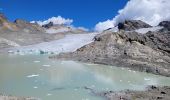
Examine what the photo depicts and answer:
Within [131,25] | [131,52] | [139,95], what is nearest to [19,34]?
[131,25]

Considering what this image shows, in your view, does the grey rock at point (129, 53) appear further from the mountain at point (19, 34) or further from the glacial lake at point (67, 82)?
the mountain at point (19, 34)

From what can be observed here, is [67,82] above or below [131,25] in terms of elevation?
below

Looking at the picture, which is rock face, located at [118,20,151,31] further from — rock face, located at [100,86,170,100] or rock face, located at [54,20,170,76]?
rock face, located at [100,86,170,100]

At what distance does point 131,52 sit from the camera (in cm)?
3500

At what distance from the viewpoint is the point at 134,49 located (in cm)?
3578

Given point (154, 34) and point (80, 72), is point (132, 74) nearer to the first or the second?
point (80, 72)

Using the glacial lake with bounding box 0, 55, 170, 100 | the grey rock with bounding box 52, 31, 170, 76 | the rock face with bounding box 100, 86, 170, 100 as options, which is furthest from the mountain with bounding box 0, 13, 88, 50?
the rock face with bounding box 100, 86, 170, 100

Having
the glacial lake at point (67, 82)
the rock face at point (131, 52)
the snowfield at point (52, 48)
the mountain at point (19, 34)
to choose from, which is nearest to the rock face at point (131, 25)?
the snowfield at point (52, 48)

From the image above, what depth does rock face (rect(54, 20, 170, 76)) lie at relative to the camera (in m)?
31.4

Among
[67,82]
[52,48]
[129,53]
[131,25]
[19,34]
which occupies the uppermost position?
[131,25]

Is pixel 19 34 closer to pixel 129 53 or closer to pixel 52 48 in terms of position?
pixel 52 48

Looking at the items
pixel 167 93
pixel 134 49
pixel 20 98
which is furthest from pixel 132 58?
pixel 20 98

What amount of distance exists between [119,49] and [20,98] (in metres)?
22.5

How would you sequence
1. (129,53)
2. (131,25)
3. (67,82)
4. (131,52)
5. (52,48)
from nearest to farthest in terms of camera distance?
(67,82), (129,53), (131,52), (52,48), (131,25)
